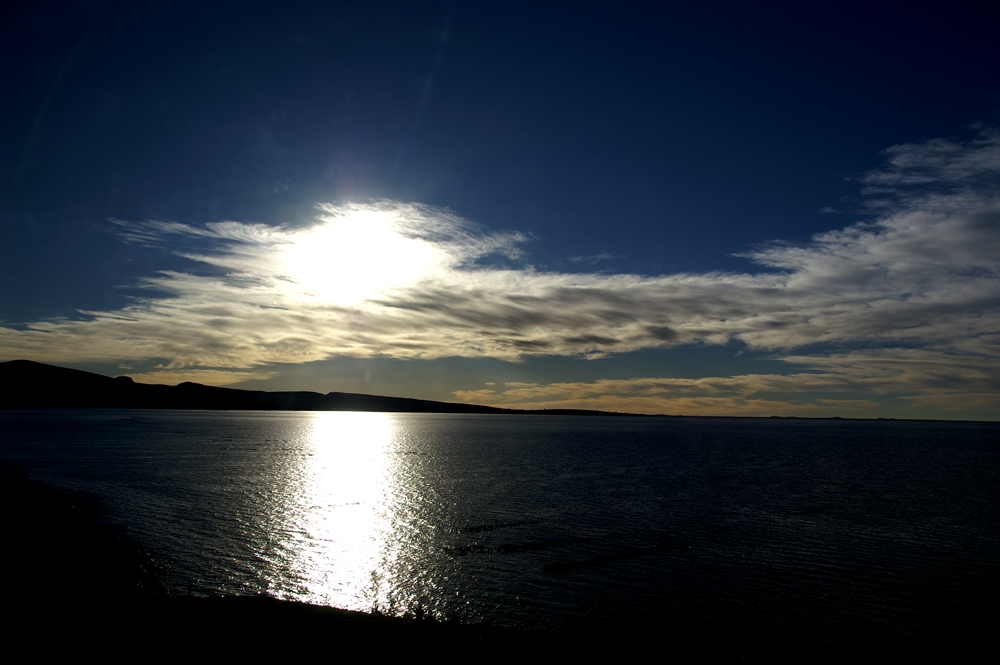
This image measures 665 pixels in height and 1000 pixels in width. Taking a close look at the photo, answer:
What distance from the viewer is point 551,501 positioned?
50594 mm

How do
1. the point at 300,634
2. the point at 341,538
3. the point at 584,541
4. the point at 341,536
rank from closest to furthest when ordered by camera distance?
the point at 300,634, the point at 584,541, the point at 341,538, the point at 341,536

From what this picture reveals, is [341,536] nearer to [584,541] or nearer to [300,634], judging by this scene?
[584,541]

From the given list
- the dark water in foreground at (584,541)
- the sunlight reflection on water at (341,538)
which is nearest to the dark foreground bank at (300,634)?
the dark water in foreground at (584,541)

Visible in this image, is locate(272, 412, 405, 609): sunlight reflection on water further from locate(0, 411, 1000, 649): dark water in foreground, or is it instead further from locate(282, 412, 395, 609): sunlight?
locate(0, 411, 1000, 649): dark water in foreground

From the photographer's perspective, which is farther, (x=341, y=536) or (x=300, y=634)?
(x=341, y=536)

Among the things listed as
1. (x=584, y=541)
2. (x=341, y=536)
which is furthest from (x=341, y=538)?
(x=584, y=541)

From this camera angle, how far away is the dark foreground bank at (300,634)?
18328 mm

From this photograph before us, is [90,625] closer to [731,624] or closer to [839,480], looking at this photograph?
[731,624]

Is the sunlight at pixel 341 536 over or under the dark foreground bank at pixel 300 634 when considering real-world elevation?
under

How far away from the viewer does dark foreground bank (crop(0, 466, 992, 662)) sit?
60.1 ft

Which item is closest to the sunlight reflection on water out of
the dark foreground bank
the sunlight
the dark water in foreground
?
the sunlight

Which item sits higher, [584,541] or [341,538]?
[584,541]

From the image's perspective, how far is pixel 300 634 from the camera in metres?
19.8

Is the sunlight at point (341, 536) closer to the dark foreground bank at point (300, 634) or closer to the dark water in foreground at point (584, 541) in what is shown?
the dark water in foreground at point (584, 541)
